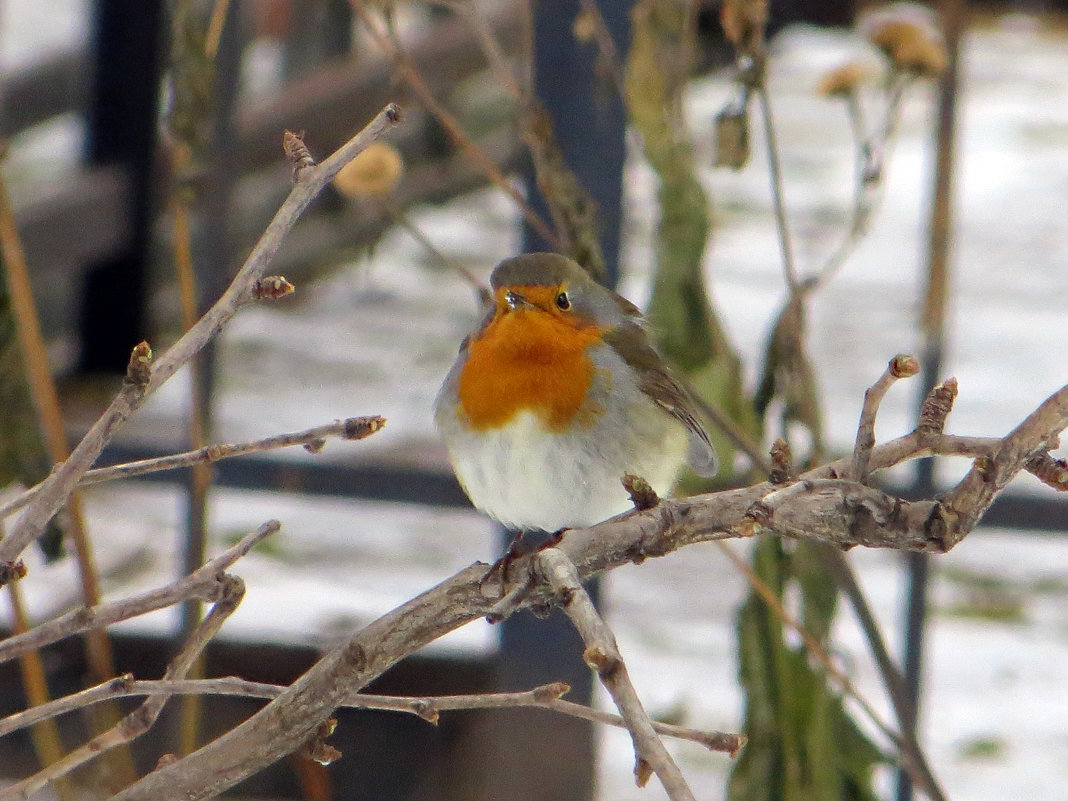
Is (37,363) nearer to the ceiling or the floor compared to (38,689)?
nearer to the ceiling

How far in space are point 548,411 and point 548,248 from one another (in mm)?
784

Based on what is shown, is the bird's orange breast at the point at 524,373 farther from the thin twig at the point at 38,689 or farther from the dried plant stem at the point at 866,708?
the thin twig at the point at 38,689

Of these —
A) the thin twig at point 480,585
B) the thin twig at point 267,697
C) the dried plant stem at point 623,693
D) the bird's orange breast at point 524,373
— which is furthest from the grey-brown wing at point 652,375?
the dried plant stem at point 623,693

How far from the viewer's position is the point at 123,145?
13.4ft

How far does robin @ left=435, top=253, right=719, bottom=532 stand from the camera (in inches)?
74.5

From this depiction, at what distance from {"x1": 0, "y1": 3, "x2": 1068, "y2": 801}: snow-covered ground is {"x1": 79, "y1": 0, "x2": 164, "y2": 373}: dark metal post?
0.26 m

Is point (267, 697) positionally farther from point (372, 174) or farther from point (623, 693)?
point (372, 174)

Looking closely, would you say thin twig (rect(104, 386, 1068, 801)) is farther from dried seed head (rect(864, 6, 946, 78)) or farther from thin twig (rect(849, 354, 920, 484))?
dried seed head (rect(864, 6, 946, 78))

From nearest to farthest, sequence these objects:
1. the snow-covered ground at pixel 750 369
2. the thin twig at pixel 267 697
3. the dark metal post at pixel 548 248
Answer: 1. the thin twig at pixel 267 697
2. the dark metal post at pixel 548 248
3. the snow-covered ground at pixel 750 369

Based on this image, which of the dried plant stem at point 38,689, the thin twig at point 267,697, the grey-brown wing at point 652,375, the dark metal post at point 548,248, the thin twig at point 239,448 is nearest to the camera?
the thin twig at point 267,697

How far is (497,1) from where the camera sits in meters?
6.96

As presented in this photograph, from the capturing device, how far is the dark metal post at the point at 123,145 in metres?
3.93

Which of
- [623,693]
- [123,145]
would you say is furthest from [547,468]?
[123,145]

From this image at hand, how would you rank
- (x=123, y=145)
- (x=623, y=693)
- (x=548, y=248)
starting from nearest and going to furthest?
(x=623, y=693), (x=548, y=248), (x=123, y=145)
